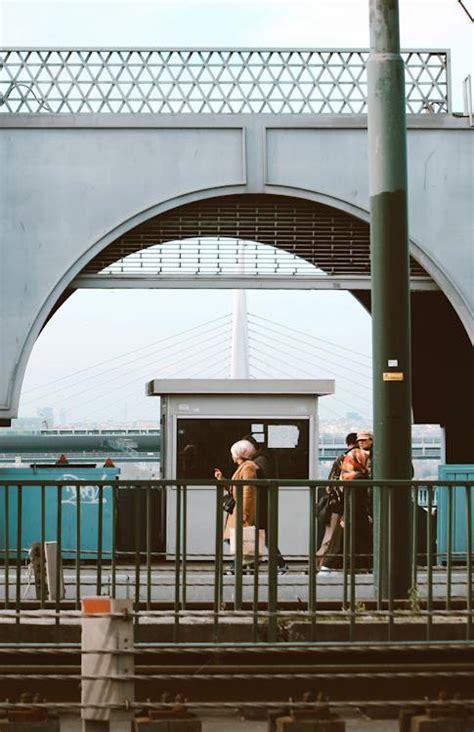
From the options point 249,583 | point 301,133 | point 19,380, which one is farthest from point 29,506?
point 301,133

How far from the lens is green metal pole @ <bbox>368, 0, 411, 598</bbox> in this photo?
1107 cm

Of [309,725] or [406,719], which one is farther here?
[406,719]

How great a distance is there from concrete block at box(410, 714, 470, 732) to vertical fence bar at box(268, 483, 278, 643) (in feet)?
3.63

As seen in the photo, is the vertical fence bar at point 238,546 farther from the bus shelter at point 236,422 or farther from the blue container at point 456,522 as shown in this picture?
the bus shelter at point 236,422

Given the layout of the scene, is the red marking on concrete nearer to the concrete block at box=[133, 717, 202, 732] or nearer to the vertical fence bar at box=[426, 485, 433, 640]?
the concrete block at box=[133, 717, 202, 732]

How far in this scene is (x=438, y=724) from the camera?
866cm

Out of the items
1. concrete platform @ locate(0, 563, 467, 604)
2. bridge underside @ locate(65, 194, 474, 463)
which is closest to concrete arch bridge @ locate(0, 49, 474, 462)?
bridge underside @ locate(65, 194, 474, 463)

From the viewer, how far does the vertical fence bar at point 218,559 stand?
9.45m

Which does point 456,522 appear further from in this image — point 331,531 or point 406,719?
point 406,719

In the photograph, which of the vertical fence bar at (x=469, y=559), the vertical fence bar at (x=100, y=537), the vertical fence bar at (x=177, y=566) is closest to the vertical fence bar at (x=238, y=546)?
the vertical fence bar at (x=177, y=566)

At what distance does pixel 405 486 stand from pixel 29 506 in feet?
8.19

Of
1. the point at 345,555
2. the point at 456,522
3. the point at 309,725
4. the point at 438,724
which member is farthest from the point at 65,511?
the point at 438,724

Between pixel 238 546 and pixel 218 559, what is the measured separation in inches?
7.5

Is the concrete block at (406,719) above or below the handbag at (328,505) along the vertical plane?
below
